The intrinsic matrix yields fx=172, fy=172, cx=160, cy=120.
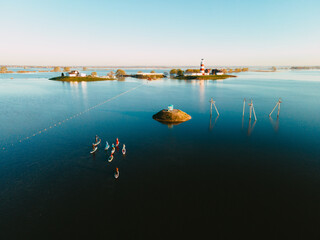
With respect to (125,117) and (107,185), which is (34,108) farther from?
(107,185)

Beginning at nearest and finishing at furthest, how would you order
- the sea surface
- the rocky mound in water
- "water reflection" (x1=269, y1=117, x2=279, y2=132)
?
the sea surface < "water reflection" (x1=269, y1=117, x2=279, y2=132) < the rocky mound in water

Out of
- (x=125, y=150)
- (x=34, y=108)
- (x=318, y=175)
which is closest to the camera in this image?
(x=318, y=175)

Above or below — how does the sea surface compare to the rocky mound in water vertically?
below

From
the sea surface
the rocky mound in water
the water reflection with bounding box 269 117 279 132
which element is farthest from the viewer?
the rocky mound in water

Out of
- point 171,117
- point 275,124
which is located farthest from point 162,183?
point 275,124

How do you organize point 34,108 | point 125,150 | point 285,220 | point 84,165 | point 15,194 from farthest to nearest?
point 34,108
point 125,150
point 84,165
point 15,194
point 285,220

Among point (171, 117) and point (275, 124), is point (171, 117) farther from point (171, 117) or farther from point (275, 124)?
point (275, 124)

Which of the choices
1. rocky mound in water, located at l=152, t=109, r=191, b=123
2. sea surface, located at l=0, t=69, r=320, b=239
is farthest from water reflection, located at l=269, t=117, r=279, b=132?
rocky mound in water, located at l=152, t=109, r=191, b=123

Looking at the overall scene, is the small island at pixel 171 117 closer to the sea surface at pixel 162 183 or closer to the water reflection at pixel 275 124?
the sea surface at pixel 162 183

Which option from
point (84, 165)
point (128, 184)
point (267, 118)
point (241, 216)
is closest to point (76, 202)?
point (128, 184)

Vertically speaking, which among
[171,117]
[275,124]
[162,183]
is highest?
[171,117]

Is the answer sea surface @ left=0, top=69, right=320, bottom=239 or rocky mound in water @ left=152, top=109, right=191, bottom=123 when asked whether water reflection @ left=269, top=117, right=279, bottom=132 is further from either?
rocky mound in water @ left=152, top=109, right=191, bottom=123
